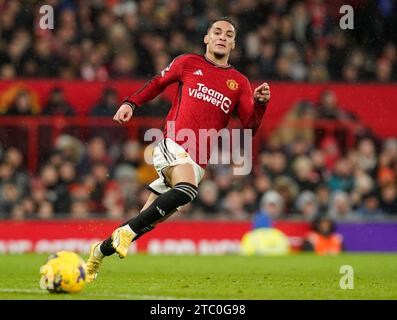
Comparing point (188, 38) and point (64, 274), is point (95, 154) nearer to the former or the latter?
point (188, 38)

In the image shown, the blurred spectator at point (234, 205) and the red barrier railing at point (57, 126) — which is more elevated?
the red barrier railing at point (57, 126)

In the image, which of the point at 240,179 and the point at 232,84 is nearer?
the point at 232,84

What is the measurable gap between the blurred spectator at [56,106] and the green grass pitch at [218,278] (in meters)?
3.39

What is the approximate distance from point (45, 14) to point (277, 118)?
4290 mm

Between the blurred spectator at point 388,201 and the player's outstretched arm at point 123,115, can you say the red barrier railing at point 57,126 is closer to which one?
the blurred spectator at point 388,201

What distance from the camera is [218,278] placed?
1027 cm

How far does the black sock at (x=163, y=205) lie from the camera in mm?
8945

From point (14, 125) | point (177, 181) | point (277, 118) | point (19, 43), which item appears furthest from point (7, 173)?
point (177, 181)

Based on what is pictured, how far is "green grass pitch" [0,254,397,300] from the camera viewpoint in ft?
27.7

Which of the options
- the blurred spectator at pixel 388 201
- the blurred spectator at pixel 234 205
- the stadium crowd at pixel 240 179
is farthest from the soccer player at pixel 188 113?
the blurred spectator at pixel 388 201

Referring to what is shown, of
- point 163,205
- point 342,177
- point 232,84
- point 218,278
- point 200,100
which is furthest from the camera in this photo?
point 342,177

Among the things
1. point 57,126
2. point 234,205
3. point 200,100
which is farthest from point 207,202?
point 200,100

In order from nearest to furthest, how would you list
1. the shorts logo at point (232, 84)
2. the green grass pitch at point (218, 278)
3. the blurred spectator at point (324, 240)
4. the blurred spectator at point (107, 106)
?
the green grass pitch at point (218, 278) < the shorts logo at point (232, 84) < the blurred spectator at point (324, 240) < the blurred spectator at point (107, 106)

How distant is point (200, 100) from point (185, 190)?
943 mm
